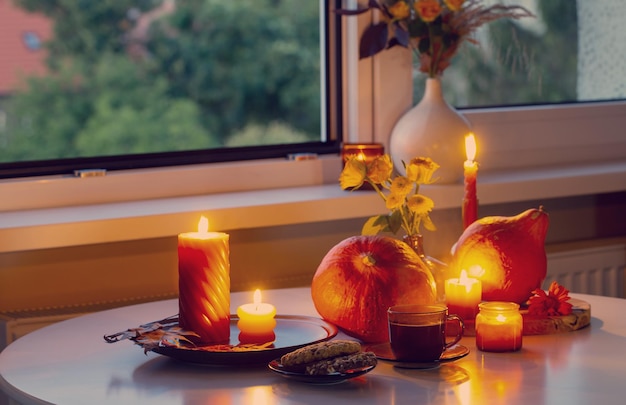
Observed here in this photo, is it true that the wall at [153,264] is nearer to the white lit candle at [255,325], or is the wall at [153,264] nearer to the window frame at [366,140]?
the window frame at [366,140]

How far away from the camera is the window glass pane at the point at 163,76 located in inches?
96.1

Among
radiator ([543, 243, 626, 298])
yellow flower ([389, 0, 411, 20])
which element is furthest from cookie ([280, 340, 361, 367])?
radiator ([543, 243, 626, 298])

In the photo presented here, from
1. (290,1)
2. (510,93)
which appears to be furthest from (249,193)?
(510,93)

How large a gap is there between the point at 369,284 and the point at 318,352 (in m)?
0.16

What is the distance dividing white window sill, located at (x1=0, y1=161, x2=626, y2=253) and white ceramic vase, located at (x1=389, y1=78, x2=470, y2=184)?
0.06 meters

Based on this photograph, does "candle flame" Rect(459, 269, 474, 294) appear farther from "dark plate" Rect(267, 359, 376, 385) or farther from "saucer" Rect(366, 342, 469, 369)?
"dark plate" Rect(267, 359, 376, 385)

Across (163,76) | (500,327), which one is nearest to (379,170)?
(500,327)

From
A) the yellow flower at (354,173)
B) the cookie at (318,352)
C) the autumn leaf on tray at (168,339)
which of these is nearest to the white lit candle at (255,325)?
the autumn leaf on tray at (168,339)

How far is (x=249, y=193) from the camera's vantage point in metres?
2.26

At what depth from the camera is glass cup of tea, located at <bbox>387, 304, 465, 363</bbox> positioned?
120 cm

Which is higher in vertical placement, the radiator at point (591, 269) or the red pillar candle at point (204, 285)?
the red pillar candle at point (204, 285)

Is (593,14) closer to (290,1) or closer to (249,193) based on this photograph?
(290,1)

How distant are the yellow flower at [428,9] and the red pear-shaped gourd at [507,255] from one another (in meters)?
0.88

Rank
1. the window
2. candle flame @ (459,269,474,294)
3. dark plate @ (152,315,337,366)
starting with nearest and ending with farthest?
dark plate @ (152,315,337,366) < candle flame @ (459,269,474,294) < the window
